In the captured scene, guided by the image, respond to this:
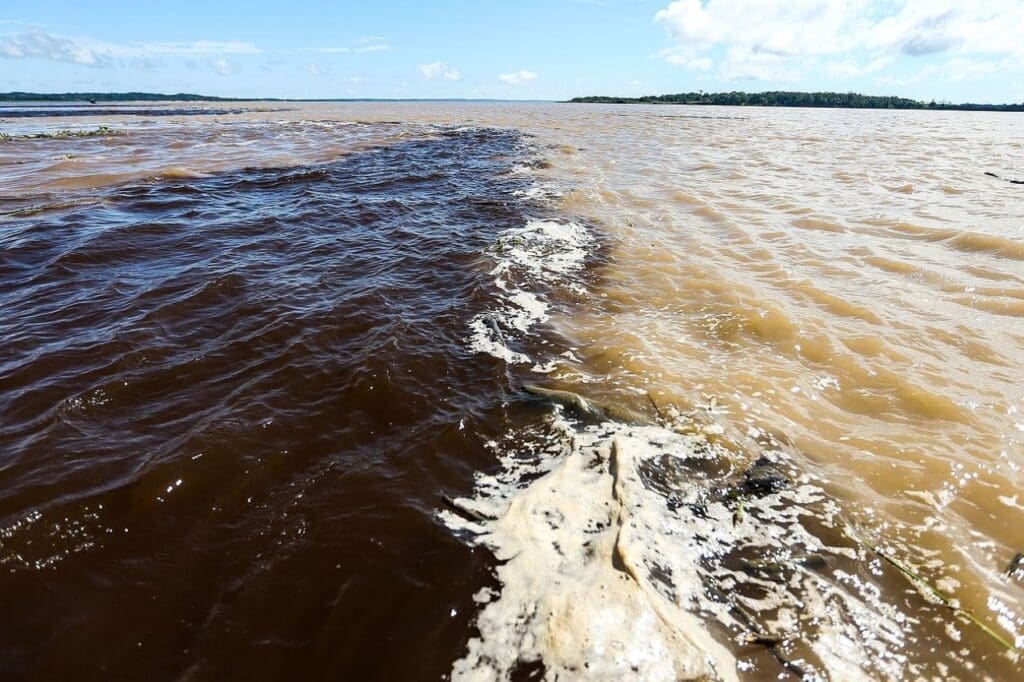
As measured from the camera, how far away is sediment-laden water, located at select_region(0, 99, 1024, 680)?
254 centimetres

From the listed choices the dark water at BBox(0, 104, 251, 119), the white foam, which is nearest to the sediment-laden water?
the white foam

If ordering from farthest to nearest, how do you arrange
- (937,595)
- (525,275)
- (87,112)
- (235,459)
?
1. (87,112)
2. (525,275)
3. (235,459)
4. (937,595)

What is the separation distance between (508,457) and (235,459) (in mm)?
2241

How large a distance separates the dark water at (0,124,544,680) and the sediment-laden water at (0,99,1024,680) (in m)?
0.02

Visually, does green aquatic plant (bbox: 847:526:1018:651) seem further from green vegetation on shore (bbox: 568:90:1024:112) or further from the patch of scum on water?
green vegetation on shore (bbox: 568:90:1024:112)

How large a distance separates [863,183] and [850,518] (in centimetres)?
1634

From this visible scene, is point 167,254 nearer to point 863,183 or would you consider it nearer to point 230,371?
point 230,371

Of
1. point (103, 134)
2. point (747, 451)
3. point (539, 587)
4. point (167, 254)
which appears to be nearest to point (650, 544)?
point (539, 587)

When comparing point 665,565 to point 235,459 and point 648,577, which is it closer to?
point 648,577

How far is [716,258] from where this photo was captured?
28.7ft

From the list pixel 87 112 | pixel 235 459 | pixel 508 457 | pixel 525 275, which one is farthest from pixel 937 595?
pixel 87 112

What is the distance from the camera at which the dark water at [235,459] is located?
2.53 meters

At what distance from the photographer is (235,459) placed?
370 cm

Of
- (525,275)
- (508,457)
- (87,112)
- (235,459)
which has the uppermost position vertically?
(87,112)
